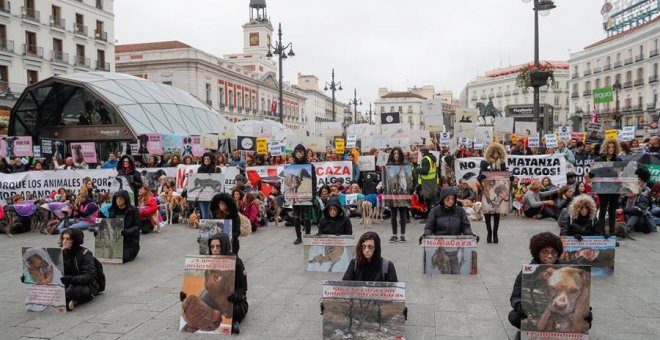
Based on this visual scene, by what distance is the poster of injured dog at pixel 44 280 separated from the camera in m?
5.62

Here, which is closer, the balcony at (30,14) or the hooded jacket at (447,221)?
the hooded jacket at (447,221)

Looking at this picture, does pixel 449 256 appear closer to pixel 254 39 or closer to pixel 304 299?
pixel 304 299

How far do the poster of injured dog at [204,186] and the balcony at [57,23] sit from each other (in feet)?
125

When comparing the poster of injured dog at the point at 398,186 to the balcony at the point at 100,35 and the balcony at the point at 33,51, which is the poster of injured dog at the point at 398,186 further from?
the balcony at the point at 100,35

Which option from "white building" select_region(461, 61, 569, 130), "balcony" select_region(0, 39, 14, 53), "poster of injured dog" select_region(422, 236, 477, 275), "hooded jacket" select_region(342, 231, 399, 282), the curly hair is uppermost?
"white building" select_region(461, 61, 569, 130)

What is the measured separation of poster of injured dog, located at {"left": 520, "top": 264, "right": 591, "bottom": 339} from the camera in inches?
165

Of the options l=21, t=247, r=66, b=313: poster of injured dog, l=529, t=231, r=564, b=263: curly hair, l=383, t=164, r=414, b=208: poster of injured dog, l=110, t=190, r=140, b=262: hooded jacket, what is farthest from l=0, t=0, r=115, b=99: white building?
l=529, t=231, r=564, b=263: curly hair

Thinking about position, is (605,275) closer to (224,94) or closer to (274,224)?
(274,224)

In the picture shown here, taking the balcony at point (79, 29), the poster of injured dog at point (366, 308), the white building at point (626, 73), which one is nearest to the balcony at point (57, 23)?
the balcony at point (79, 29)

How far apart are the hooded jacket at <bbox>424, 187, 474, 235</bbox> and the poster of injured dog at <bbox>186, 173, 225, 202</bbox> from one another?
4.77m

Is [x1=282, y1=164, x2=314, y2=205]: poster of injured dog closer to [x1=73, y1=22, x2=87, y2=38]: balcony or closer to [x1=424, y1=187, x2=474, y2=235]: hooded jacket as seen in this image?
[x1=424, y1=187, x2=474, y2=235]: hooded jacket

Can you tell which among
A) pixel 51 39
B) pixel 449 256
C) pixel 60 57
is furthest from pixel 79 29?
pixel 449 256

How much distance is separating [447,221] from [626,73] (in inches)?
2339

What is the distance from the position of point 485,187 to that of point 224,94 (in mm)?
56981
